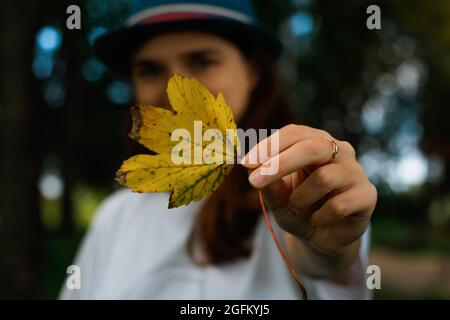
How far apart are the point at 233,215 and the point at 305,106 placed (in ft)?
14.9

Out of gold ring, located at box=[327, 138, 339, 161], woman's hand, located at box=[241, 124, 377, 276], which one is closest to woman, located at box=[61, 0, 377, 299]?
woman's hand, located at box=[241, 124, 377, 276]

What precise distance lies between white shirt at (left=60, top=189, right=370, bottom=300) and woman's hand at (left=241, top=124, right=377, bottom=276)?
0.38 meters

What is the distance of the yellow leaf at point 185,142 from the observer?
514 mm

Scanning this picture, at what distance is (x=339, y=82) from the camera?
5.11 metres

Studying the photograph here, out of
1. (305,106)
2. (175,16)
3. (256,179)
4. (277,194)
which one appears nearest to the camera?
(256,179)

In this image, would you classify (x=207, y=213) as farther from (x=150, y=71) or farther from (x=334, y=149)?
(x=334, y=149)

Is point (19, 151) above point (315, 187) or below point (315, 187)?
above

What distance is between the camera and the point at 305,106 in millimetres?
5652

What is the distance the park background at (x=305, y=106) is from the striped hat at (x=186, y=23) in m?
0.51

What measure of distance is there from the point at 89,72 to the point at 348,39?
3084 mm

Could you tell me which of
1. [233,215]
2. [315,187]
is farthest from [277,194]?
[233,215]

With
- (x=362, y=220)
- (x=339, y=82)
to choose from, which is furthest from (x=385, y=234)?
(x=362, y=220)

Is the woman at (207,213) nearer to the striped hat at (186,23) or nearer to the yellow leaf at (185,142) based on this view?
the striped hat at (186,23)
